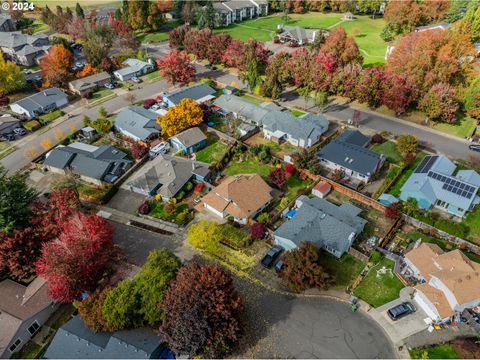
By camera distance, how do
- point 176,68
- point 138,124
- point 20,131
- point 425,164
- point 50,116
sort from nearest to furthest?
1. point 425,164
2. point 138,124
3. point 20,131
4. point 50,116
5. point 176,68

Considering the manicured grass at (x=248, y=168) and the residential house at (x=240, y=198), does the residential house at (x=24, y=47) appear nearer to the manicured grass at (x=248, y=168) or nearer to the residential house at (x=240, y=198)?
the manicured grass at (x=248, y=168)

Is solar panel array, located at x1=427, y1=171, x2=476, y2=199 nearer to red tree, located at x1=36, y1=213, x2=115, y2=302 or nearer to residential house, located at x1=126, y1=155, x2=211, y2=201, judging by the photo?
residential house, located at x1=126, y1=155, x2=211, y2=201

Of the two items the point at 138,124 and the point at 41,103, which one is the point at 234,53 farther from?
the point at 41,103

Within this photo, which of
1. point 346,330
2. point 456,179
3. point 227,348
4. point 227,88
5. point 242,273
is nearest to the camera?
point 227,348

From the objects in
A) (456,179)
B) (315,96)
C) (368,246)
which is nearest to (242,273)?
(368,246)

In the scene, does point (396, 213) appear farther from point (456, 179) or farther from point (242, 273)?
point (242, 273)

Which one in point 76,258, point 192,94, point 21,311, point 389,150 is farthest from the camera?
point 192,94

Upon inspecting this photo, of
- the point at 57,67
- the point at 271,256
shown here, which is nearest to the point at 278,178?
the point at 271,256

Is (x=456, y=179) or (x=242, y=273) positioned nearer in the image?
(x=242, y=273)
